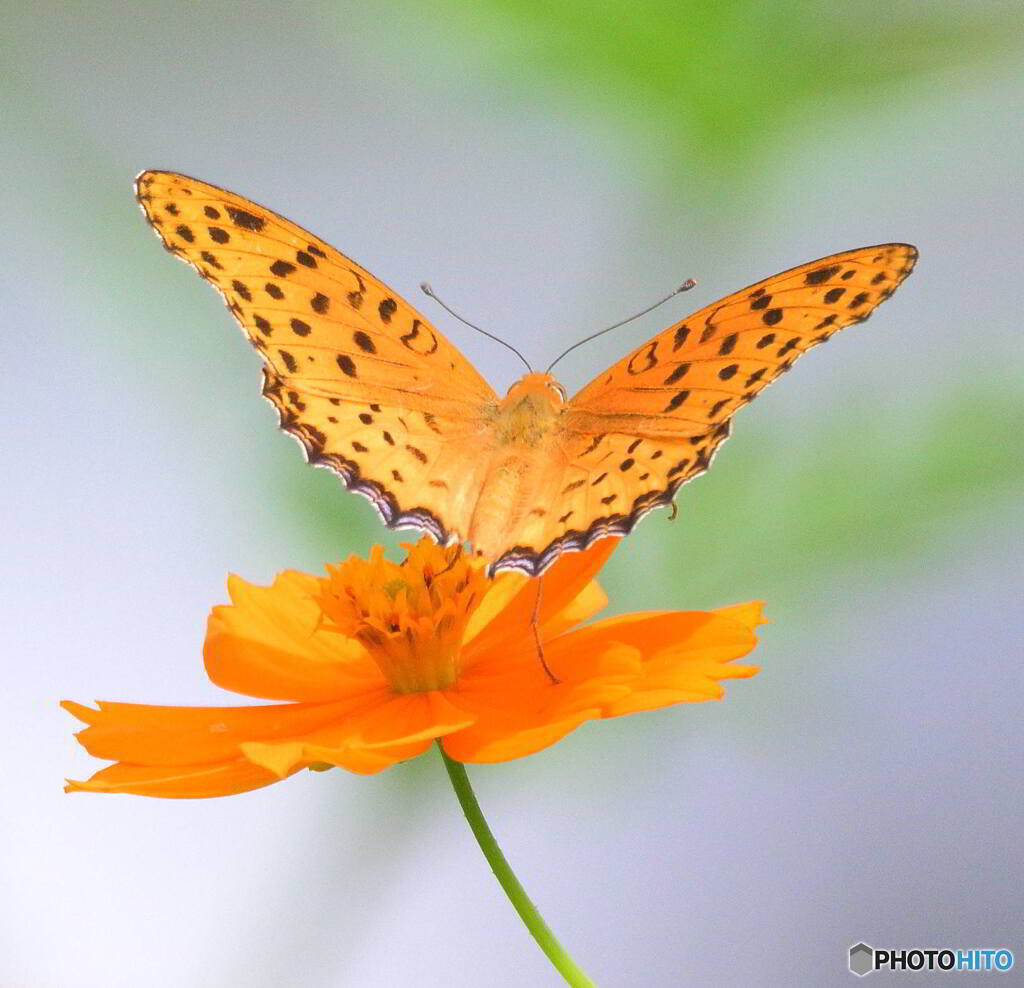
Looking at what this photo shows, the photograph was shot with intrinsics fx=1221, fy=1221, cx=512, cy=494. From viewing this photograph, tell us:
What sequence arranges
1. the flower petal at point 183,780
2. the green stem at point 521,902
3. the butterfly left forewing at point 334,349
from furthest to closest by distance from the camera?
the butterfly left forewing at point 334,349, the flower petal at point 183,780, the green stem at point 521,902

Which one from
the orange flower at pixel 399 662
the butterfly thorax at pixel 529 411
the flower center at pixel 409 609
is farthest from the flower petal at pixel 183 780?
the butterfly thorax at pixel 529 411

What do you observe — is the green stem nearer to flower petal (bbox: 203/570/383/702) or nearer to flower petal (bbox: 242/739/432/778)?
flower petal (bbox: 242/739/432/778)

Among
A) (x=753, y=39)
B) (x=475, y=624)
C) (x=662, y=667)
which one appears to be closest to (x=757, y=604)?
(x=662, y=667)

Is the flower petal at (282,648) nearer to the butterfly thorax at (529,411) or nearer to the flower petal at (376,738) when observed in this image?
the flower petal at (376,738)

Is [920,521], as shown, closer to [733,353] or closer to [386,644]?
[733,353]

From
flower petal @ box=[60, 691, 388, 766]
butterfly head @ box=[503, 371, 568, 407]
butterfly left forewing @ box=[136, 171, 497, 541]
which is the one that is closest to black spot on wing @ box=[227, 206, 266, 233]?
butterfly left forewing @ box=[136, 171, 497, 541]

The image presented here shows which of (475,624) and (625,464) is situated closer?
(625,464)

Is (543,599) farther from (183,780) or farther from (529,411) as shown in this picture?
(183,780)
